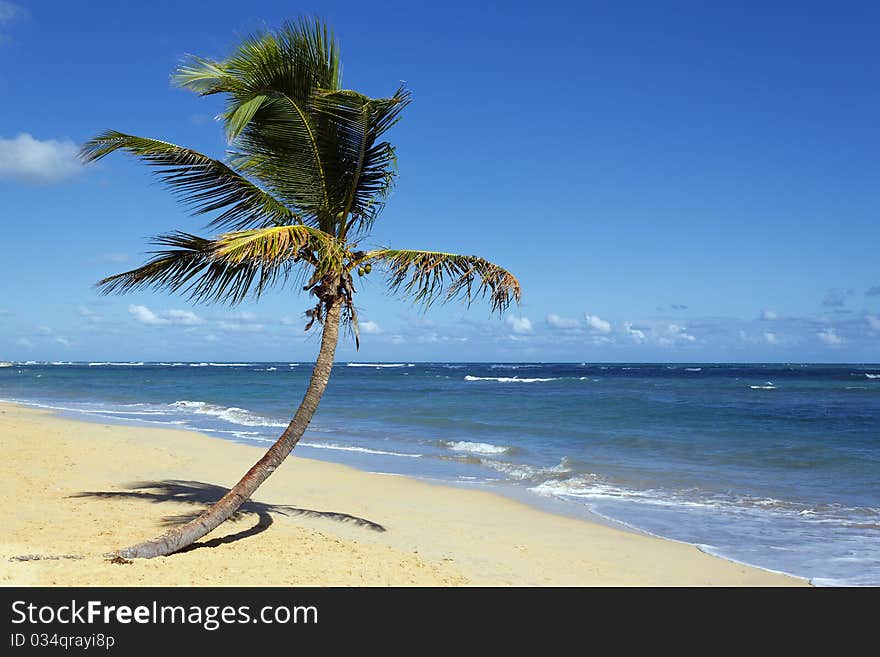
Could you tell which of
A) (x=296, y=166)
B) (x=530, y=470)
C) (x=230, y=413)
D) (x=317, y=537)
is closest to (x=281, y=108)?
(x=296, y=166)

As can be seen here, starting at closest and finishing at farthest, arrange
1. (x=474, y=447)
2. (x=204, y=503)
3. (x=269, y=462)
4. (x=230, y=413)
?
(x=269, y=462) → (x=204, y=503) → (x=474, y=447) → (x=230, y=413)

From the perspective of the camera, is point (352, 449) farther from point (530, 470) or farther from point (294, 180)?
point (294, 180)

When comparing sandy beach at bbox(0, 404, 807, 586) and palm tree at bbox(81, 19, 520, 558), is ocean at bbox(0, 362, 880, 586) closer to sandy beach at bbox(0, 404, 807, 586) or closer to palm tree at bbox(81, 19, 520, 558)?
sandy beach at bbox(0, 404, 807, 586)

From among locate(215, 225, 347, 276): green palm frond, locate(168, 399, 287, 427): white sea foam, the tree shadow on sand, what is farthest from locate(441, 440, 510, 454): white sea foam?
locate(215, 225, 347, 276): green palm frond

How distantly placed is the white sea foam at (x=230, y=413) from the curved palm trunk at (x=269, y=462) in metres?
18.7

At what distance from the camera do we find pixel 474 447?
60.7 feet

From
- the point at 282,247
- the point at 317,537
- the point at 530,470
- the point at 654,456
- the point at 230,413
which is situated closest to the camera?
the point at 282,247

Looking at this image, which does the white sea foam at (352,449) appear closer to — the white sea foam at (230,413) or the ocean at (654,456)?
the ocean at (654,456)

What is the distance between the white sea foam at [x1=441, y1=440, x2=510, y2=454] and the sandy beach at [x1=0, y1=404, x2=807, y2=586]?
4.92 metres

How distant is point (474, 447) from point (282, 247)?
1337cm
